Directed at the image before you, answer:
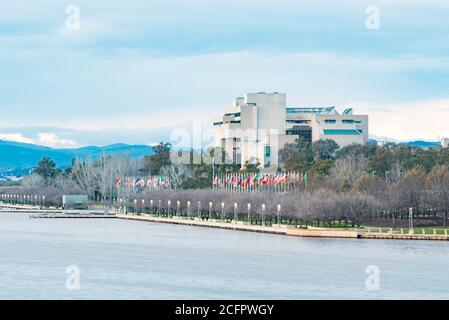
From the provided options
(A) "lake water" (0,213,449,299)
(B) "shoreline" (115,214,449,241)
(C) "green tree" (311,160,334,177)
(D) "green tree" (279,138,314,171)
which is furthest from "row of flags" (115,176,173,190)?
(A) "lake water" (0,213,449,299)

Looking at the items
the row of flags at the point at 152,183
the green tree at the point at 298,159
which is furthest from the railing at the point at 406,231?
the row of flags at the point at 152,183

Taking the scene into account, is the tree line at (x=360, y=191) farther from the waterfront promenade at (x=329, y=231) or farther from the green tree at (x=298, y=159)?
the waterfront promenade at (x=329, y=231)

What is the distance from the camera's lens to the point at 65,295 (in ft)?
218

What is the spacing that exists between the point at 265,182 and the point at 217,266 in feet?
199

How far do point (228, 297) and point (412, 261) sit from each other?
75.7 feet

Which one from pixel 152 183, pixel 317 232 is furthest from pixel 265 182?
pixel 152 183

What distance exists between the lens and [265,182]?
14350 centimetres

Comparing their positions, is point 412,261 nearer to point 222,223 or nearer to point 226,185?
point 222,223

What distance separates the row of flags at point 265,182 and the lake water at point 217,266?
77.5ft

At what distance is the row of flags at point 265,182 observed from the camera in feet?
474

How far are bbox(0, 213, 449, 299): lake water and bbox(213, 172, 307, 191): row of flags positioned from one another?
23.6 m

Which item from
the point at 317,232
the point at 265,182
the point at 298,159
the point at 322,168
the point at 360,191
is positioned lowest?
the point at 317,232

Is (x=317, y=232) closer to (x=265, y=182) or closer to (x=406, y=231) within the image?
(x=406, y=231)
